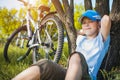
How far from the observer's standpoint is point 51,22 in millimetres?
5312

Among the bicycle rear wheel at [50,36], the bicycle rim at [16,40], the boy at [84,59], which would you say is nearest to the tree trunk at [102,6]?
the bicycle rear wheel at [50,36]

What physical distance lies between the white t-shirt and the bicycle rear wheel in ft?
3.69

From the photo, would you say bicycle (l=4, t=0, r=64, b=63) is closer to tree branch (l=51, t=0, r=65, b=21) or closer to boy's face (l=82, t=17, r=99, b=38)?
tree branch (l=51, t=0, r=65, b=21)

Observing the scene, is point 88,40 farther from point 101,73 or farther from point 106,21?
point 101,73

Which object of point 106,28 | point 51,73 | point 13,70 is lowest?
point 13,70

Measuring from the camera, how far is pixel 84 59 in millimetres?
3373

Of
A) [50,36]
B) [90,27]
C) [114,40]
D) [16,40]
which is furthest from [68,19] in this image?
[16,40]

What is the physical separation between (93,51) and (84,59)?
394 mm

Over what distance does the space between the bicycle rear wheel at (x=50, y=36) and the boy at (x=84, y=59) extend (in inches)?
35.0

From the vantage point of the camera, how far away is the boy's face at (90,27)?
151 inches

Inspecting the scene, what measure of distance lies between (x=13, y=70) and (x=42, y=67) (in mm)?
1921

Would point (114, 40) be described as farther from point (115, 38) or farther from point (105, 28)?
point (105, 28)

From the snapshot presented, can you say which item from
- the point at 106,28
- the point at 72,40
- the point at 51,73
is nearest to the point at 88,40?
the point at 106,28

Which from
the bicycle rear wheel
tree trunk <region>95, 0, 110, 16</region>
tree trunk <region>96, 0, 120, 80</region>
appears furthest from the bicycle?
tree trunk <region>96, 0, 120, 80</region>
